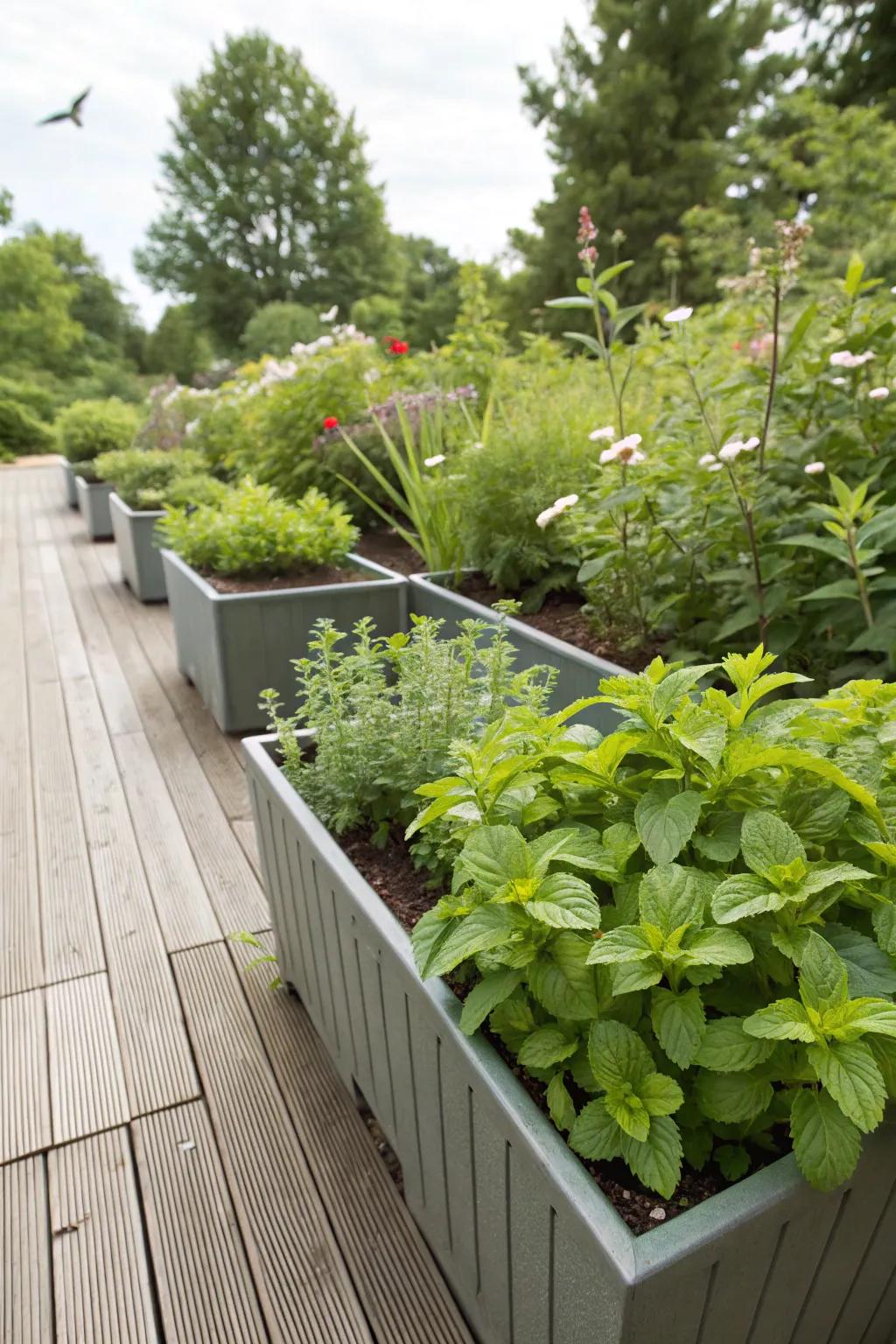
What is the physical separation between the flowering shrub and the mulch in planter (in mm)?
1904

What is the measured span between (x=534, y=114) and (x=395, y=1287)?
19.5 m

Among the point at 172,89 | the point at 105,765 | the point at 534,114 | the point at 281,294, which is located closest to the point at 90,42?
the point at 105,765

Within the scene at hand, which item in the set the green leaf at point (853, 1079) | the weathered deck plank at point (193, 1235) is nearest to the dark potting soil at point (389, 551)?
the weathered deck plank at point (193, 1235)

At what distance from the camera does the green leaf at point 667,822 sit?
807 mm

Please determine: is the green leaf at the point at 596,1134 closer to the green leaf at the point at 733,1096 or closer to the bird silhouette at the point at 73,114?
the green leaf at the point at 733,1096

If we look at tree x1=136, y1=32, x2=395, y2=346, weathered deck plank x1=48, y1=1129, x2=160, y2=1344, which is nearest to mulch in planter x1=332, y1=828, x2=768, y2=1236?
weathered deck plank x1=48, y1=1129, x2=160, y2=1344

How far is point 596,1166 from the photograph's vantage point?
31.9 inches

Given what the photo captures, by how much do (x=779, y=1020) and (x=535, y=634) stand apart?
1.60 m

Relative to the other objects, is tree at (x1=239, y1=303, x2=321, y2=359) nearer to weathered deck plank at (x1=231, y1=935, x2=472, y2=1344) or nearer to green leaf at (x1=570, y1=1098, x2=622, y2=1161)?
weathered deck plank at (x1=231, y1=935, x2=472, y2=1344)

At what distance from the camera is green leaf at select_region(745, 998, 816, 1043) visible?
676 millimetres

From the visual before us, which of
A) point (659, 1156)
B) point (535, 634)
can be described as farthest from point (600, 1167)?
point (535, 634)

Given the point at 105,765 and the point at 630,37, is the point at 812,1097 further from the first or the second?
the point at 630,37

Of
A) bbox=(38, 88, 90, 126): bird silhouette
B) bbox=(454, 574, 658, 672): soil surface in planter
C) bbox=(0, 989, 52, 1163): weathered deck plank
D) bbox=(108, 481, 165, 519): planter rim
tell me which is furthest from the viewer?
bbox=(38, 88, 90, 126): bird silhouette

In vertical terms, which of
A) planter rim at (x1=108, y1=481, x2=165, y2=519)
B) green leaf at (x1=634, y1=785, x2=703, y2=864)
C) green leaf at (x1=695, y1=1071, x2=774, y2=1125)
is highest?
green leaf at (x1=634, y1=785, x2=703, y2=864)
